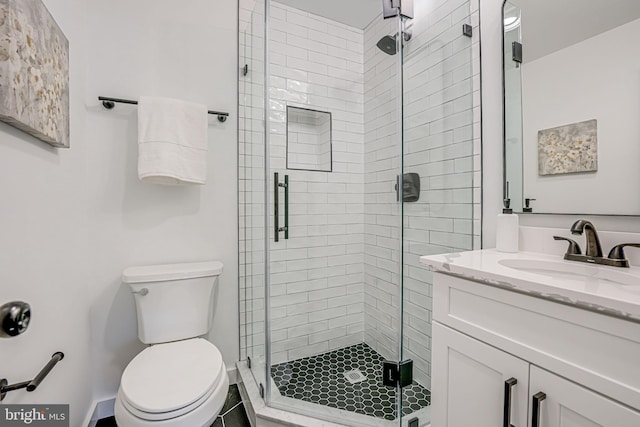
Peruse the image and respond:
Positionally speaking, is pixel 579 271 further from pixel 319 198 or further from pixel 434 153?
pixel 319 198

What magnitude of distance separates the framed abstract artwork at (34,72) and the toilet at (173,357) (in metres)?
0.78

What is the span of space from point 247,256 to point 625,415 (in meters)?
1.69

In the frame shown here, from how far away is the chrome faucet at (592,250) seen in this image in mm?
881

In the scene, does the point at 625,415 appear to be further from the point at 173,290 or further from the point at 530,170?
the point at 173,290

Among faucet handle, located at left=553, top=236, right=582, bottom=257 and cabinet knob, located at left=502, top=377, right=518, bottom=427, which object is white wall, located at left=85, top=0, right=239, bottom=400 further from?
faucet handle, located at left=553, top=236, right=582, bottom=257

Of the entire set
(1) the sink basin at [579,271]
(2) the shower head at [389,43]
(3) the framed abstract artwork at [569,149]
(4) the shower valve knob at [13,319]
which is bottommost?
(4) the shower valve knob at [13,319]

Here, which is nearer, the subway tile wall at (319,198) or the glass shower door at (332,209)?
the glass shower door at (332,209)

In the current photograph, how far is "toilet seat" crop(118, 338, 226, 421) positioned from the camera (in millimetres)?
1010

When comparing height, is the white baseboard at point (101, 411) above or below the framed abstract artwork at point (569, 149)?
below

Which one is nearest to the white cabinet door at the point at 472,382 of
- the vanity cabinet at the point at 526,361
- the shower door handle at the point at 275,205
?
the vanity cabinet at the point at 526,361

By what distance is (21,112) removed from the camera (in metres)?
0.82

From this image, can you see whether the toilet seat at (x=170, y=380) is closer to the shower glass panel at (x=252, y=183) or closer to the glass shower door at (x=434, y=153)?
the shower glass panel at (x=252, y=183)

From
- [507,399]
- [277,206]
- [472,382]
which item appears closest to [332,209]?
[277,206]

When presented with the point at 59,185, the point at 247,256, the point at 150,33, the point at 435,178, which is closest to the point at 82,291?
the point at 59,185
